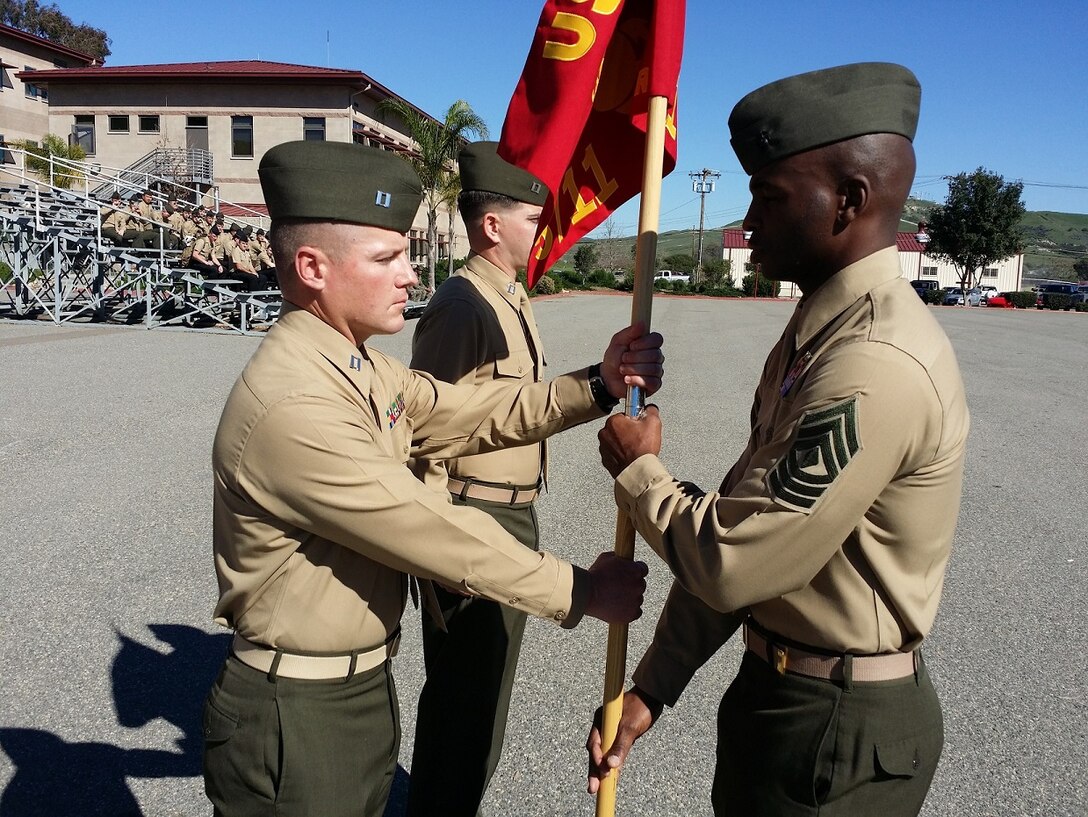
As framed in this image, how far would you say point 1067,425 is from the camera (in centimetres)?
1071

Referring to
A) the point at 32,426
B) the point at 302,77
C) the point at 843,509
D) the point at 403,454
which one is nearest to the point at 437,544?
the point at 403,454

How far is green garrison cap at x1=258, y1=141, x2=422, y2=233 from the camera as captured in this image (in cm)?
210

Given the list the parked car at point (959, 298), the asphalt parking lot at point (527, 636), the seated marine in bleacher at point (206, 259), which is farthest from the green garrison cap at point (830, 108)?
the parked car at point (959, 298)

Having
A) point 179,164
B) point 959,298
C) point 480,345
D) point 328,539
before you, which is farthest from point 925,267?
point 328,539

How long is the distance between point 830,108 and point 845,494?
79cm

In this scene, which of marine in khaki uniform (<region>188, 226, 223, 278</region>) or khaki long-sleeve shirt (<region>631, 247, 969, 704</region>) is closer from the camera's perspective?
khaki long-sleeve shirt (<region>631, 247, 969, 704</region>)

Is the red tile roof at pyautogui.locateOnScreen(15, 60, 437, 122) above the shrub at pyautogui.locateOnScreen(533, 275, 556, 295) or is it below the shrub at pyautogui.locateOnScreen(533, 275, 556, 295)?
above

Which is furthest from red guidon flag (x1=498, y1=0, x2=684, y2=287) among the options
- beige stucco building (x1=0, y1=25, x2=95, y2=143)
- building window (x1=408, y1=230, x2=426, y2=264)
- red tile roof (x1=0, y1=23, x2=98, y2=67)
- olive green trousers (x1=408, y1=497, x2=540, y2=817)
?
red tile roof (x1=0, y1=23, x2=98, y2=67)

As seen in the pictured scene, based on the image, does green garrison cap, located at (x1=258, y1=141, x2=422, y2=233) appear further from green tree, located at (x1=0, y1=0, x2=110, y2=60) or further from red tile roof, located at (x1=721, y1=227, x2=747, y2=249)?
red tile roof, located at (x1=721, y1=227, x2=747, y2=249)

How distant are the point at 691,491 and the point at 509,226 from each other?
6.48ft

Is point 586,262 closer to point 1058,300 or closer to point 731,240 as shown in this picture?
point 1058,300

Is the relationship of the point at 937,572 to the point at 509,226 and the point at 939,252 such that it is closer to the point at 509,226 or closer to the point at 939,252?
the point at 509,226

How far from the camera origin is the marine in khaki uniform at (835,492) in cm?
169

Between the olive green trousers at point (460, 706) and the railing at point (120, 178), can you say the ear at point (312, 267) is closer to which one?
the olive green trousers at point (460, 706)
